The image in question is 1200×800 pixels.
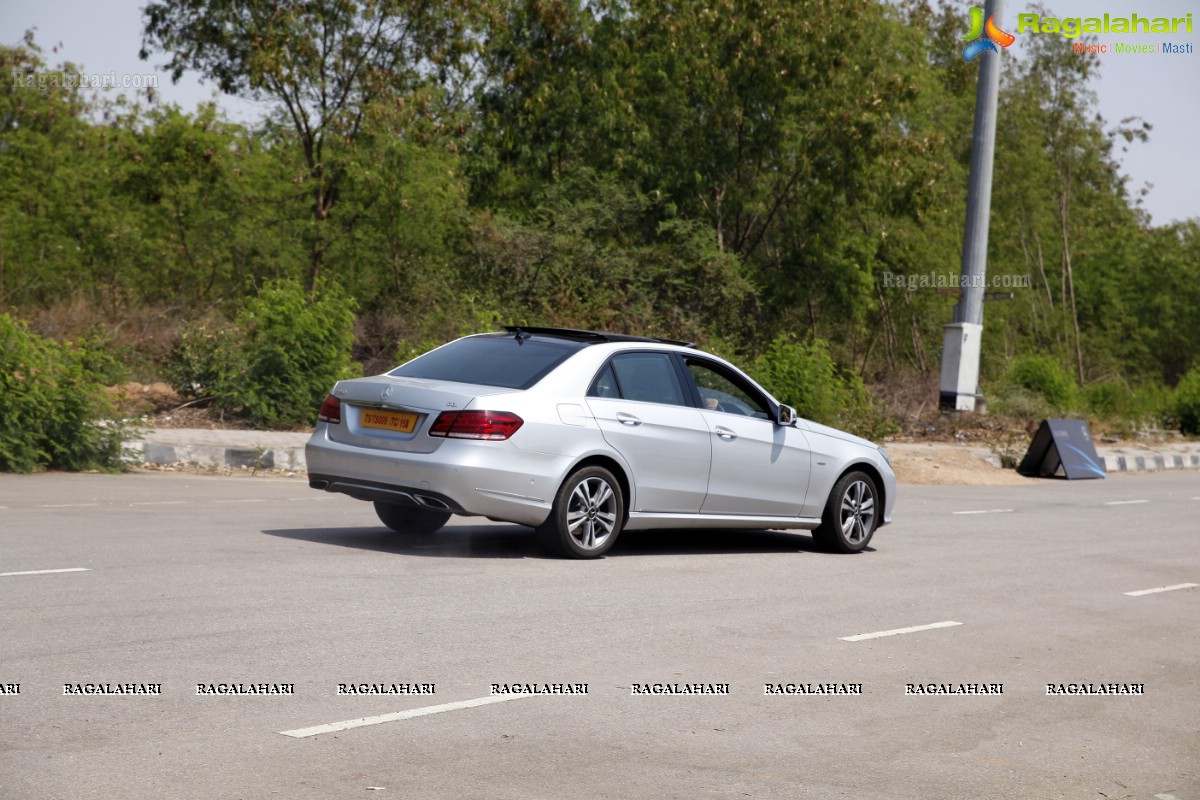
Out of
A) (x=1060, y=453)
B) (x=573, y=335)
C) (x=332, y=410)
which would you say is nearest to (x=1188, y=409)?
(x=1060, y=453)

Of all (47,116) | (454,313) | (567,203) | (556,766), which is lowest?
(556,766)

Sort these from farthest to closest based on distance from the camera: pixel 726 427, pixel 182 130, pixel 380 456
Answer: pixel 182 130 → pixel 726 427 → pixel 380 456

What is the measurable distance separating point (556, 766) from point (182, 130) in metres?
26.5

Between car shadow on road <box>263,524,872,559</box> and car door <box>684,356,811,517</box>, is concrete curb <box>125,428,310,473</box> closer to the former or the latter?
car shadow on road <box>263,524,872,559</box>

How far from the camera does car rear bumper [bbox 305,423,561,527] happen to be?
30.3 ft

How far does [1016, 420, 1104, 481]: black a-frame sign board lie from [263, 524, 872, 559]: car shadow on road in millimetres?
12055

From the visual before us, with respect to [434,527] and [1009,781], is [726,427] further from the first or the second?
[1009,781]

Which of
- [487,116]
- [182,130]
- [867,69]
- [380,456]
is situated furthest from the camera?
[487,116]

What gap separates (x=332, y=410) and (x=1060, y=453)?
16459mm

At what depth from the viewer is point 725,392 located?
11.2 metres

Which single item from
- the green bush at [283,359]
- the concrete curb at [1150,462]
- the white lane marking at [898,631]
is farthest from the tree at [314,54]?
the white lane marking at [898,631]

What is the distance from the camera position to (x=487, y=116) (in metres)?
34.3

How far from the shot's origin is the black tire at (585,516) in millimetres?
9656

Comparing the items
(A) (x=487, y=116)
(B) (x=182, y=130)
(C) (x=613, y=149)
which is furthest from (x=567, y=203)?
(B) (x=182, y=130)
